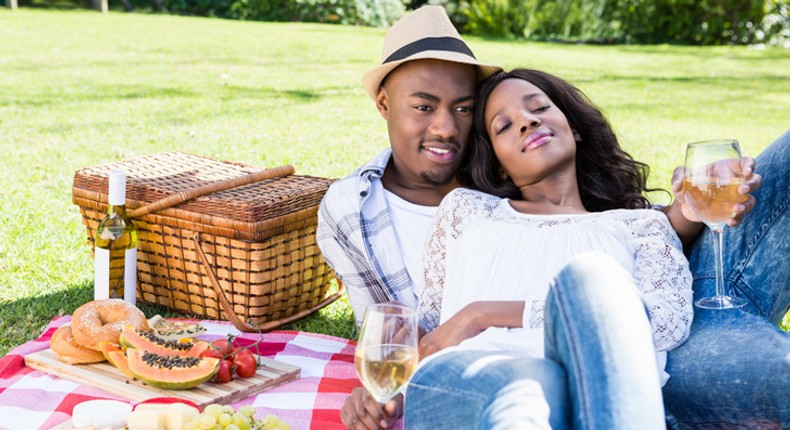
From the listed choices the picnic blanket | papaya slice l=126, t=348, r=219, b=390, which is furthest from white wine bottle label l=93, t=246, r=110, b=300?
papaya slice l=126, t=348, r=219, b=390

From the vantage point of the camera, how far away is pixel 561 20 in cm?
2122

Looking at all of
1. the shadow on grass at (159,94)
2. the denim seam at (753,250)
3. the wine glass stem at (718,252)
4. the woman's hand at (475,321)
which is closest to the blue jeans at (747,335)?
the denim seam at (753,250)

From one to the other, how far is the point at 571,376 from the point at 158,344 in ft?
5.96

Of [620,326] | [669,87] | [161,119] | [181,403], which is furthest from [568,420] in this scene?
[669,87]

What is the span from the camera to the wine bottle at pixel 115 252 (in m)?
4.15

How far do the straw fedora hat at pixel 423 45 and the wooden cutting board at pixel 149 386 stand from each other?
129 cm

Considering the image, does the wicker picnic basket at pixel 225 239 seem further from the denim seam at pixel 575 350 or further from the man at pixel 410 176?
the denim seam at pixel 575 350

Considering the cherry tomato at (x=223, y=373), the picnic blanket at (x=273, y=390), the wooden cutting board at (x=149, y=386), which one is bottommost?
the picnic blanket at (x=273, y=390)

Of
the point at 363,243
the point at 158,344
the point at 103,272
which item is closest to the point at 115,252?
the point at 103,272

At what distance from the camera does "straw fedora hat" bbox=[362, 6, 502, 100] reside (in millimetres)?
3812

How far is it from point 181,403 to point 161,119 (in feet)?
22.6

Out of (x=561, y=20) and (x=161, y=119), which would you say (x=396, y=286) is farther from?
(x=561, y=20)

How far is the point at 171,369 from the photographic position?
344 cm

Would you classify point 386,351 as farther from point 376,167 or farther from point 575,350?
point 376,167
